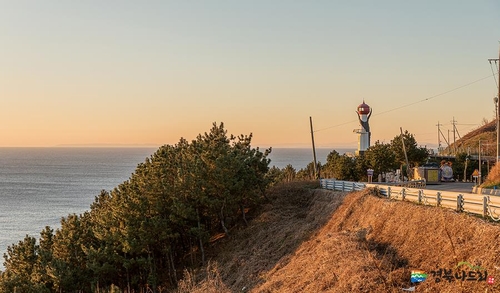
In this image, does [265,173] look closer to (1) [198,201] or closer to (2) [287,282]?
(1) [198,201]

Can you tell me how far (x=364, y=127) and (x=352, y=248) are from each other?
4504 cm

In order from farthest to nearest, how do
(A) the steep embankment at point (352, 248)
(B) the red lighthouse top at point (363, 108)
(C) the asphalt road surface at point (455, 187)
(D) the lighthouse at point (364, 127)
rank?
1. (B) the red lighthouse top at point (363, 108)
2. (D) the lighthouse at point (364, 127)
3. (C) the asphalt road surface at point (455, 187)
4. (A) the steep embankment at point (352, 248)

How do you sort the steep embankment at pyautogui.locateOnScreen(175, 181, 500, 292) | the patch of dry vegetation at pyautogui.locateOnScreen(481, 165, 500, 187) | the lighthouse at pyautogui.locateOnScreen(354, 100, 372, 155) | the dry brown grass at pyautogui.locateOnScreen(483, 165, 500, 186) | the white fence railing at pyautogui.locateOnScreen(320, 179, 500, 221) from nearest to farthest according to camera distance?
the steep embankment at pyautogui.locateOnScreen(175, 181, 500, 292)
the white fence railing at pyautogui.locateOnScreen(320, 179, 500, 221)
the patch of dry vegetation at pyautogui.locateOnScreen(481, 165, 500, 187)
the dry brown grass at pyautogui.locateOnScreen(483, 165, 500, 186)
the lighthouse at pyautogui.locateOnScreen(354, 100, 372, 155)

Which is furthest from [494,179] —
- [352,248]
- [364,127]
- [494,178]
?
[364,127]

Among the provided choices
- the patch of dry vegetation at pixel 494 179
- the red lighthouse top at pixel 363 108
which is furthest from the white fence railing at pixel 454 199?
the red lighthouse top at pixel 363 108

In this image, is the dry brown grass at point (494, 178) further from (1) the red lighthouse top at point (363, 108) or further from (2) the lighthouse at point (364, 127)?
(1) the red lighthouse top at point (363, 108)

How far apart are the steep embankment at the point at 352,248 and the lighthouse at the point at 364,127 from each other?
29.8 m

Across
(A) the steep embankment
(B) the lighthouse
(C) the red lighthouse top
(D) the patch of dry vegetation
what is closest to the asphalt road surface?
(D) the patch of dry vegetation

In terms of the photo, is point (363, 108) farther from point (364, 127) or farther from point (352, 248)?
point (352, 248)

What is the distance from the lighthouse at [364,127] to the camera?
6100cm

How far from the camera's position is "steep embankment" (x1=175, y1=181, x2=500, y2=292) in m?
14.3

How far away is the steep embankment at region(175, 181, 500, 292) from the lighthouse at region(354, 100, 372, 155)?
29.8 m

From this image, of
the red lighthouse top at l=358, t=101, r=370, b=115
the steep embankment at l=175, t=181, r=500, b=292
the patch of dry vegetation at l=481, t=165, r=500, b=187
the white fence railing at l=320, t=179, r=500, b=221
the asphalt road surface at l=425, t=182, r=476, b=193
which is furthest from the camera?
the red lighthouse top at l=358, t=101, r=370, b=115

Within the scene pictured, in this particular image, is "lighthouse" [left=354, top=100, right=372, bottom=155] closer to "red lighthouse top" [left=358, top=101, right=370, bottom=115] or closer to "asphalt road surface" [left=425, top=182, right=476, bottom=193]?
"red lighthouse top" [left=358, top=101, right=370, bottom=115]
